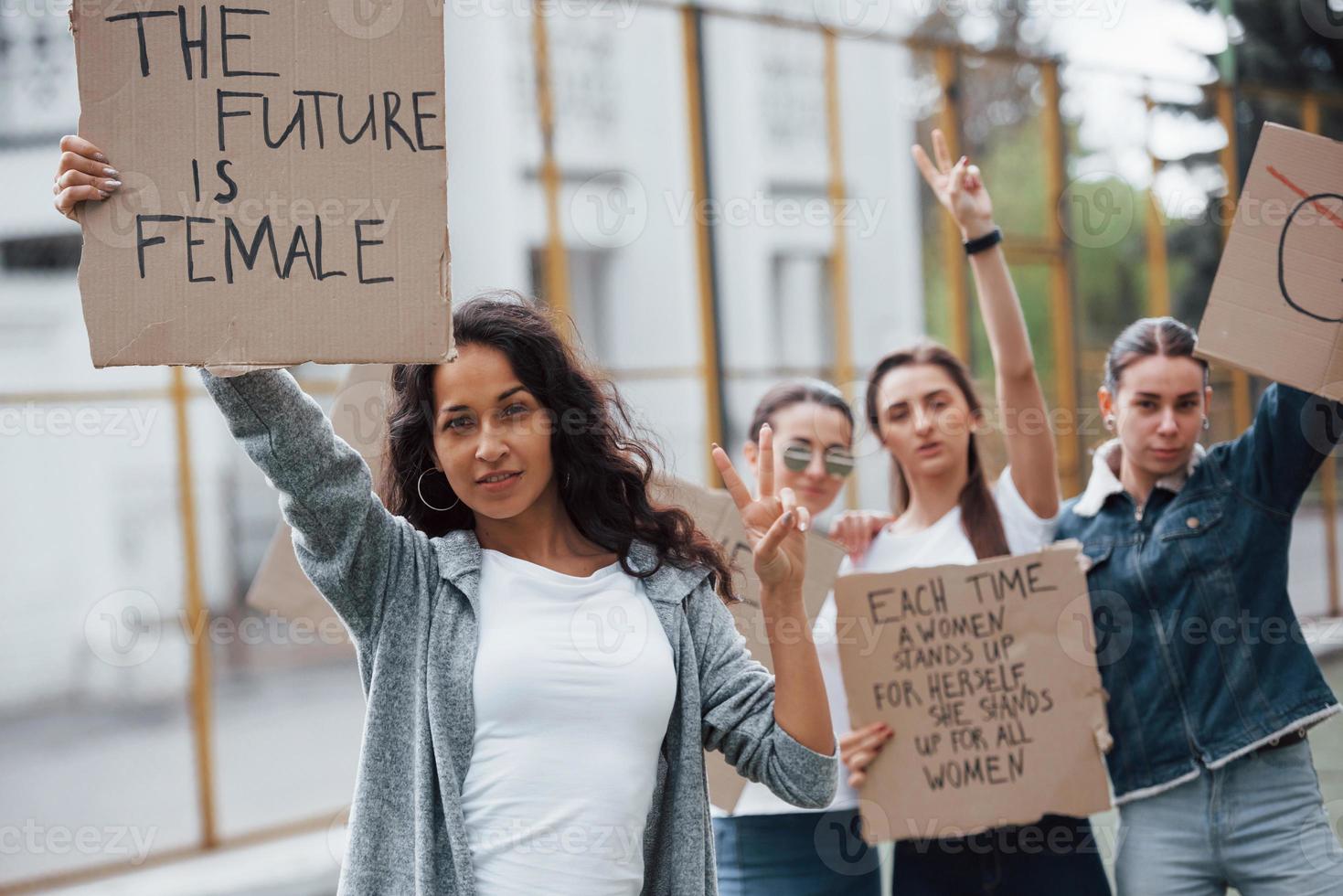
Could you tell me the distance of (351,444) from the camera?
255 cm

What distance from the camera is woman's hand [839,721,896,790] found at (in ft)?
7.75

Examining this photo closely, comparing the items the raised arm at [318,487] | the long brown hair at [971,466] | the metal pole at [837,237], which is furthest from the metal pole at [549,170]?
the raised arm at [318,487]

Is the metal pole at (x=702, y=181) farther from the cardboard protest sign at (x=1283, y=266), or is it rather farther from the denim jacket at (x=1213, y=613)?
the cardboard protest sign at (x=1283, y=266)

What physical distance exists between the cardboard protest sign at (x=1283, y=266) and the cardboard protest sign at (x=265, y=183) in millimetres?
1234

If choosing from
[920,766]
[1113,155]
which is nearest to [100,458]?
[1113,155]

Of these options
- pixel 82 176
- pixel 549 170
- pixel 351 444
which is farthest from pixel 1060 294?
pixel 82 176

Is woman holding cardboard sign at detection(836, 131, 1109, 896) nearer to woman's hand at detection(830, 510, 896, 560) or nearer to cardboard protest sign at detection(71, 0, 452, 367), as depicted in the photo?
woman's hand at detection(830, 510, 896, 560)

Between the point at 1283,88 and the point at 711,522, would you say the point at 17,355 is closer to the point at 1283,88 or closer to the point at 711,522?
the point at 711,522

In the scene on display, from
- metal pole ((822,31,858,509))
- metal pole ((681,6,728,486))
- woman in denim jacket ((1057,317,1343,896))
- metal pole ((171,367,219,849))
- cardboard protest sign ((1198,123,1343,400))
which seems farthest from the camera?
metal pole ((822,31,858,509))

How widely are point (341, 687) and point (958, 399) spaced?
27.1 ft

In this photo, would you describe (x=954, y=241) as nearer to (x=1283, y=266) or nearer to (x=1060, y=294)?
(x=1060, y=294)

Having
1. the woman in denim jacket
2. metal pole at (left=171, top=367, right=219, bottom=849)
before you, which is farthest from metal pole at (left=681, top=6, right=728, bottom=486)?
the woman in denim jacket

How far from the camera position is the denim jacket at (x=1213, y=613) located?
2.25 m

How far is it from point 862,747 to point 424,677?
96 centimetres
